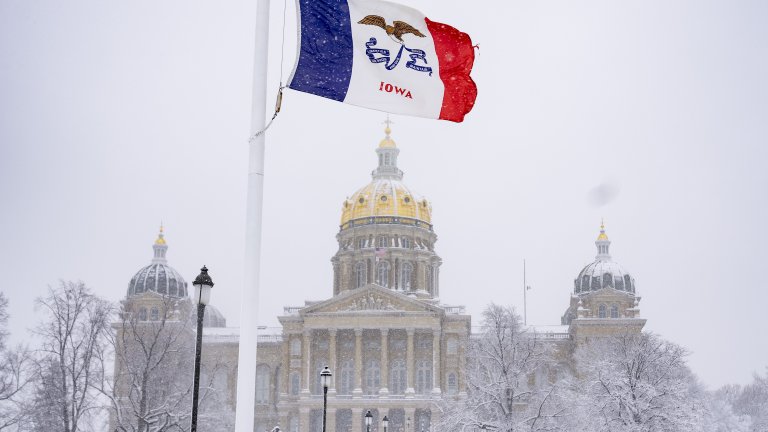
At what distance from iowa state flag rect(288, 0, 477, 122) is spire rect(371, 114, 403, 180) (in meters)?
103

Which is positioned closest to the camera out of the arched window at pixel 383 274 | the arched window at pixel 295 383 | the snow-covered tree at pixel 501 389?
the snow-covered tree at pixel 501 389

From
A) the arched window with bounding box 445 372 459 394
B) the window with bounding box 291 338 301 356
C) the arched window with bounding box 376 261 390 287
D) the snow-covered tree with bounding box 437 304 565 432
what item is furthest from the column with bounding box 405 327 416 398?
the snow-covered tree with bounding box 437 304 565 432

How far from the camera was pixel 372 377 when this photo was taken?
3964 inches

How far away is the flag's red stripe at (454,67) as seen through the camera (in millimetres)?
15117

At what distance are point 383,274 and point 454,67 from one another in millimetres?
95150

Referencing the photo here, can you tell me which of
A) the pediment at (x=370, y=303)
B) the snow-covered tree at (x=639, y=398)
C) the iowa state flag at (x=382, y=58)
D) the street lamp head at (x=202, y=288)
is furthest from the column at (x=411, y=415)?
the iowa state flag at (x=382, y=58)

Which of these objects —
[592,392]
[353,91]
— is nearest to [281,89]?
[353,91]

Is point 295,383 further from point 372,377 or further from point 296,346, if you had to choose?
point 372,377

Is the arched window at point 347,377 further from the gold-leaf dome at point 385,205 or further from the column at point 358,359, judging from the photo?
the gold-leaf dome at point 385,205

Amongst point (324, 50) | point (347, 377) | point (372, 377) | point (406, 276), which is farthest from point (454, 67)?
point (406, 276)

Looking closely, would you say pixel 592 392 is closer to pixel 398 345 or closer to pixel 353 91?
pixel 398 345

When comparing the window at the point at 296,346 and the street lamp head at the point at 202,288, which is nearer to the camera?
the street lamp head at the point at 202,288

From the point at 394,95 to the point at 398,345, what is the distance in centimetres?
8708

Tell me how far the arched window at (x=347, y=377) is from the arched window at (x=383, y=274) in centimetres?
1117
